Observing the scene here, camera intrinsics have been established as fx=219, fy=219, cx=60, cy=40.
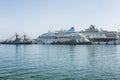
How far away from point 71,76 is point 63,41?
346 feet

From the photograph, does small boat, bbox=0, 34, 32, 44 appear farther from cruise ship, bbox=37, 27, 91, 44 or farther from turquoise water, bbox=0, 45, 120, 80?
turquoise water, bbox=0, 45, 120, 80

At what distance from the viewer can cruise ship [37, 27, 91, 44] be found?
11914 cm

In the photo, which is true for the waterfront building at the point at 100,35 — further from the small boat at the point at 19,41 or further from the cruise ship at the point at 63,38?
the small boat at the point at 19,41

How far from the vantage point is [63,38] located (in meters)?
130

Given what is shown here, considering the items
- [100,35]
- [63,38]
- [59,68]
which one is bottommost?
[59,68]

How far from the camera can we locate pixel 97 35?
133 meters

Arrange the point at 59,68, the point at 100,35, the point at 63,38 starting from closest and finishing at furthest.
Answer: the point at 59,68
the point at 63,38
the point at 100,35

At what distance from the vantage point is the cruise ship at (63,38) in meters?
119

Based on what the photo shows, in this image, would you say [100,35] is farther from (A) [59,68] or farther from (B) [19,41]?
(A) [59,68]

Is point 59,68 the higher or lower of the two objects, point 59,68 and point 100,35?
the lower

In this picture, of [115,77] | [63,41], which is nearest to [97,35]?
[63,41]

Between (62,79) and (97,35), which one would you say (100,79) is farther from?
(97,35)

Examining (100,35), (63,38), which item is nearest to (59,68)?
(63,38)

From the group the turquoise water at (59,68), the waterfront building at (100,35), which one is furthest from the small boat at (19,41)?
the turquoise water at (59,68)
